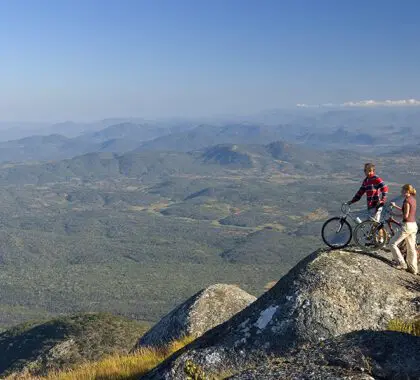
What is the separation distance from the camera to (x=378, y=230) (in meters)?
18.3

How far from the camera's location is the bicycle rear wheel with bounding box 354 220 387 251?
18203mm

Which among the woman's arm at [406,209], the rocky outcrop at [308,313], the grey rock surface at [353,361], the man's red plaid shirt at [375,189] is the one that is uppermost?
the man's red plaid shirt at [375,189]

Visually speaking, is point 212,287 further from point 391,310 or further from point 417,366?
point 417,366

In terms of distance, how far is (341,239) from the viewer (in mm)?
19219

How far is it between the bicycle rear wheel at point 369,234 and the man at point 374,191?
37cm

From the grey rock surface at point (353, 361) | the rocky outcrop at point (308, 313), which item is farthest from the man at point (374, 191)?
the grey rock surface at point (353, 361)

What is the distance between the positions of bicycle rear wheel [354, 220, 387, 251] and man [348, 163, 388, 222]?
0.37m

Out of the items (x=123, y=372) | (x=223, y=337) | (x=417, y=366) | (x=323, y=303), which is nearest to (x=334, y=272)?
(x=323, y=303)

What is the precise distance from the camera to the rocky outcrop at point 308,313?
1138cm

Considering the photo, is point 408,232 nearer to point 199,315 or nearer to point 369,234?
point 369,234

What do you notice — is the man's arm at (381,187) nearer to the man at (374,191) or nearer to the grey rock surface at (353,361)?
the man at (374,191)

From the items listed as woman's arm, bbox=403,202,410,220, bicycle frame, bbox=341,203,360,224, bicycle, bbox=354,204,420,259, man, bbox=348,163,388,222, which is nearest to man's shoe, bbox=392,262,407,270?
woman's arm, bbox=403,202,410,220

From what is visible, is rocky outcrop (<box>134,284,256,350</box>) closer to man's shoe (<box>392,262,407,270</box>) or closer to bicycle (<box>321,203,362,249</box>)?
bicycle (<box>321,203,362,249</box>)

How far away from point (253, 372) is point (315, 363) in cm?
112
